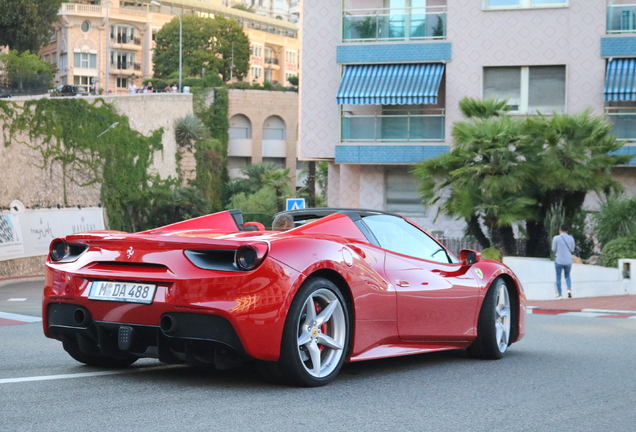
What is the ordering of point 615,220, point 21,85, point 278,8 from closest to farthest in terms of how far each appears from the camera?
point 615,220 → point 21,85 → point 278,8

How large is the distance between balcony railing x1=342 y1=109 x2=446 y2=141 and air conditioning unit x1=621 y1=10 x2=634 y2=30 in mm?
6369

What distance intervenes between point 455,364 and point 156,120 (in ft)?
166

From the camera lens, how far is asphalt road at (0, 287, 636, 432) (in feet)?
16.4

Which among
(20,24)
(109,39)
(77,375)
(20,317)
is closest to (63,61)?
(109,39)

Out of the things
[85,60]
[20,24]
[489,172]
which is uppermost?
[85,60]

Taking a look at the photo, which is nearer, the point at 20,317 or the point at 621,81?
the point at 20,317

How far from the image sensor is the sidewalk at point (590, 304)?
62.1 feet

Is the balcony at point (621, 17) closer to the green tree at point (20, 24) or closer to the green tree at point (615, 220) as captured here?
the green tree at point (615, 220)

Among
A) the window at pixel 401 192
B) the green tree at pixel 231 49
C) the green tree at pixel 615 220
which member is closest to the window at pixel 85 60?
the green tree at pixel 231 49

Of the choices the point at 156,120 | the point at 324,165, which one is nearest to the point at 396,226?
the point at 156,120

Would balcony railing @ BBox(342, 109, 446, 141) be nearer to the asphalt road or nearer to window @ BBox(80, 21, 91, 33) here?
the asphalt road

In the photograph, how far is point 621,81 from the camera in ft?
99.5

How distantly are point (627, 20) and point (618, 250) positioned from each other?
1100 cm

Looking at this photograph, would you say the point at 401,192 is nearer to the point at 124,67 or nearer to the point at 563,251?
the point at 563,251
